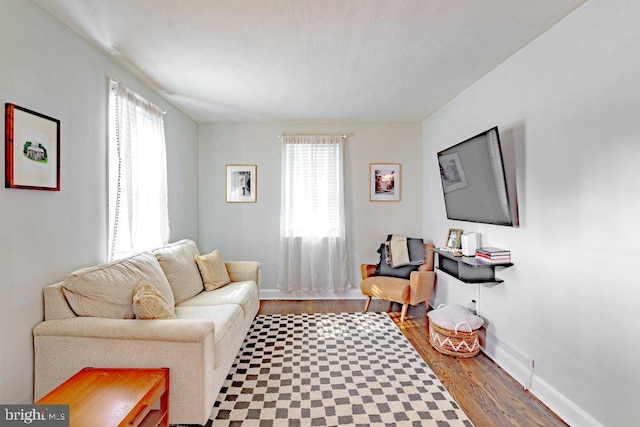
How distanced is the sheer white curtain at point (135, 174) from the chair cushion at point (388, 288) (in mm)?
2497

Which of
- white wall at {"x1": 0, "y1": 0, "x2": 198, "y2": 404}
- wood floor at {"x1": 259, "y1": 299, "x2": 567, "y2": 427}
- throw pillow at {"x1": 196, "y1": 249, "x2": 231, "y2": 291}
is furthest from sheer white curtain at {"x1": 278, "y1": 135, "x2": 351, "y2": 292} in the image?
white wall at {"x1": 0, "y1": 0, "x2": 198, "y2": 404}

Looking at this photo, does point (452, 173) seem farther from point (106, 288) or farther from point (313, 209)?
point (106, 288)

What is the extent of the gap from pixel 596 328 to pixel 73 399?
9.57ft

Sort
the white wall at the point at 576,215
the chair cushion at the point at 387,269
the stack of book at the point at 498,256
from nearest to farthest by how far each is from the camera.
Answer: the white wall at the point at 576,215
the stack of book at the point at 498,256
the chair cushion at the point at 387,269

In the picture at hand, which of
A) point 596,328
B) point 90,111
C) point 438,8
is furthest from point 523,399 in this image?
point 90,111

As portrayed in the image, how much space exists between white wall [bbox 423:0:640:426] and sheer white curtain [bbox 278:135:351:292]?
2188 millimetres

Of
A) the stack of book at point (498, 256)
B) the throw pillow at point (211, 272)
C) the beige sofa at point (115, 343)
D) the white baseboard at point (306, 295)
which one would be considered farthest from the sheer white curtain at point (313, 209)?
the beige sofa at point (115, 343)

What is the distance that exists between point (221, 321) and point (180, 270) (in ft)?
2.97

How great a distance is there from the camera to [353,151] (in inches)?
184

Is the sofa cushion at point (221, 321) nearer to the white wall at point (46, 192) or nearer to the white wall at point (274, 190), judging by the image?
the white wall at point (46, 192)

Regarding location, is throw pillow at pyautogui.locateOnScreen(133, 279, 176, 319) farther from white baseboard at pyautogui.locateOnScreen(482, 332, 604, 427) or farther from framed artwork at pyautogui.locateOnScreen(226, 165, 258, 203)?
white baseboard at pyautogui.locateOnScreen(482, 332, 604, 427)

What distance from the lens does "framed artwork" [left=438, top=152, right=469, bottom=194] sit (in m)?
3.12

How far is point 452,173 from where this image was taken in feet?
10.8

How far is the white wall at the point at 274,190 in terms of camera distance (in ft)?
15.3
